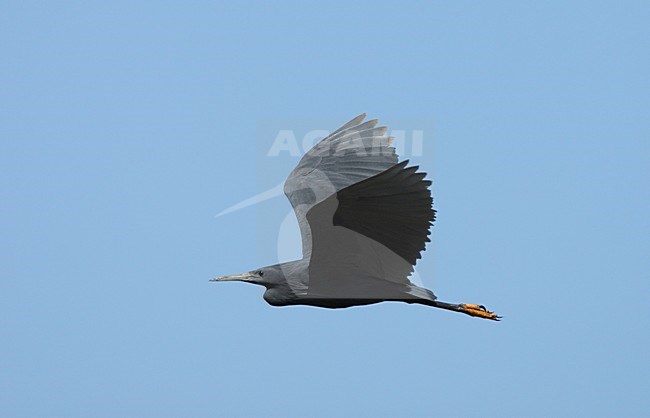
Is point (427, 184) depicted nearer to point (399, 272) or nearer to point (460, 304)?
point (399, 272)

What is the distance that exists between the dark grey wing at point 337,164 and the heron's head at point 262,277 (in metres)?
0.46

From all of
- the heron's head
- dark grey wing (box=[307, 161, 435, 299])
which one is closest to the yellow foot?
dark grey wing (box=[307, 161, 435, 299])

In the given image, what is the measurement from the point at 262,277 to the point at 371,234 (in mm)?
1687

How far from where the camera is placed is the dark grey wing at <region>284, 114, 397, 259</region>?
1484 centimetres

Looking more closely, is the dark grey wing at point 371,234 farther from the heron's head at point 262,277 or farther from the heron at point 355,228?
the heron's head at point 262,277

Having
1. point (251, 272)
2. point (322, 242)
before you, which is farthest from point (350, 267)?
point (251, 272)

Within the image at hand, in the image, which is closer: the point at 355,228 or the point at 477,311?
the point at 355,228

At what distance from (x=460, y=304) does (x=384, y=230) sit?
2.37 m

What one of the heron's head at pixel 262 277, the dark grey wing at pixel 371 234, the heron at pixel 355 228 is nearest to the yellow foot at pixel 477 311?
the heron at pixel 355 228

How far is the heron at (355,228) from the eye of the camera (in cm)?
1359

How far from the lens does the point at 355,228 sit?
549 inches

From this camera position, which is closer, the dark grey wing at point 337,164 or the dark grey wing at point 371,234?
the dark grey wing at point 371,234

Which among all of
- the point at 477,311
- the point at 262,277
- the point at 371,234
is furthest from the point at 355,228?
the point at 477,311

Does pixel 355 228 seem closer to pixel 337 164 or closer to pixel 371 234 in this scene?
pixel 371 234
